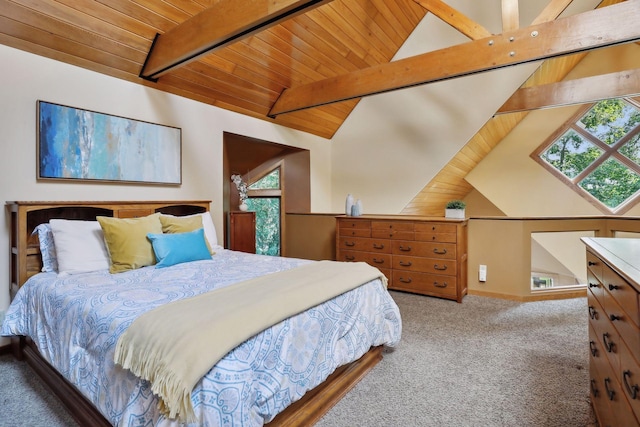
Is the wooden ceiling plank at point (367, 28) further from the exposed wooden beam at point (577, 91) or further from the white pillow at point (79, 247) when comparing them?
the white pillow at point (79, 247)

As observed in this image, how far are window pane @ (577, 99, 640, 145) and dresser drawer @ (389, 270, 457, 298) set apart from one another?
368cm

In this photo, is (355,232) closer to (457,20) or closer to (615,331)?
(457,20)

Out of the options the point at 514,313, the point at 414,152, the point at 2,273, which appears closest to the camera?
the point at 2,273

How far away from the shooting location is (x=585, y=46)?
88.7 inches

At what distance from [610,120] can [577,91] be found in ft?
5.75

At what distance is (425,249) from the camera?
138 inches

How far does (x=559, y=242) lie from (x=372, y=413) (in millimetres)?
3607

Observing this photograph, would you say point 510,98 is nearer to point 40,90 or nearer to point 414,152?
point 414,152

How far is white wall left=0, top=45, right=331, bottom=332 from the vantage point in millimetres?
2207

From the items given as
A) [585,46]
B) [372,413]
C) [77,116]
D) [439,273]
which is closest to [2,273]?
[77,116]

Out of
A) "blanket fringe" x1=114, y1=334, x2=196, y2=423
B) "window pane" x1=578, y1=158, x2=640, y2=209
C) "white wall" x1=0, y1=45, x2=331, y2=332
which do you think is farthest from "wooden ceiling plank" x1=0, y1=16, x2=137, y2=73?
"window pane" x1=578, y1=158, x2=640, y2=209

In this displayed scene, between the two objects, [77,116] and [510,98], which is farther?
[510,98]

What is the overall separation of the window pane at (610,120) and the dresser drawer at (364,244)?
3824 mm

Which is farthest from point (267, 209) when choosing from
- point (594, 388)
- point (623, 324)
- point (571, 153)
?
point (571, 153)
